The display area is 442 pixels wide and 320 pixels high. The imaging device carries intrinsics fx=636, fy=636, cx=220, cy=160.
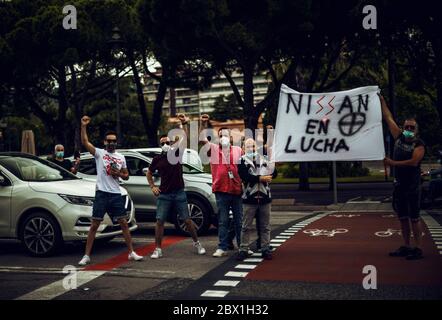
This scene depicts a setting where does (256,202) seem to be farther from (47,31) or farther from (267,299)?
(47,31)

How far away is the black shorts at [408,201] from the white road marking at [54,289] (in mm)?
4340

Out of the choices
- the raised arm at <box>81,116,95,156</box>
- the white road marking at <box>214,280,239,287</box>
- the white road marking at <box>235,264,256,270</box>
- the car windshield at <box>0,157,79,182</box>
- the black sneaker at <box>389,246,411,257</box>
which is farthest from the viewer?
the car windshield at <box>0,157,79,182</box>

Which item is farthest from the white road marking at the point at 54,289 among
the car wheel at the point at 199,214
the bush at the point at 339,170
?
the bush at the point at 339,170

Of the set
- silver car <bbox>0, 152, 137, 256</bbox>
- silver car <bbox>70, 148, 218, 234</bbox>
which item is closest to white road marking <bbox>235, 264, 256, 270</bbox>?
silver car <bbox>0, 152, 137, 256</bbox>

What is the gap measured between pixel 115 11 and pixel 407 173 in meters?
22.2

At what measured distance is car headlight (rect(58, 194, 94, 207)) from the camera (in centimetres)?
987

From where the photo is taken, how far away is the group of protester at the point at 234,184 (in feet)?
29.9

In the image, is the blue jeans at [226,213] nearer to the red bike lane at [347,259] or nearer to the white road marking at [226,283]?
the red bike lane at [347,259]

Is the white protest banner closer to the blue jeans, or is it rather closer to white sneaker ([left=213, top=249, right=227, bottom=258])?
the blue jeans

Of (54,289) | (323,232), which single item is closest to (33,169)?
(54,289)

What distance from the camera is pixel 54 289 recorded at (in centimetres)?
739

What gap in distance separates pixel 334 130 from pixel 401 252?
229 centimetres

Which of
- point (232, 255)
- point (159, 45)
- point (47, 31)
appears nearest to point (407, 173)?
point (232, 255)
